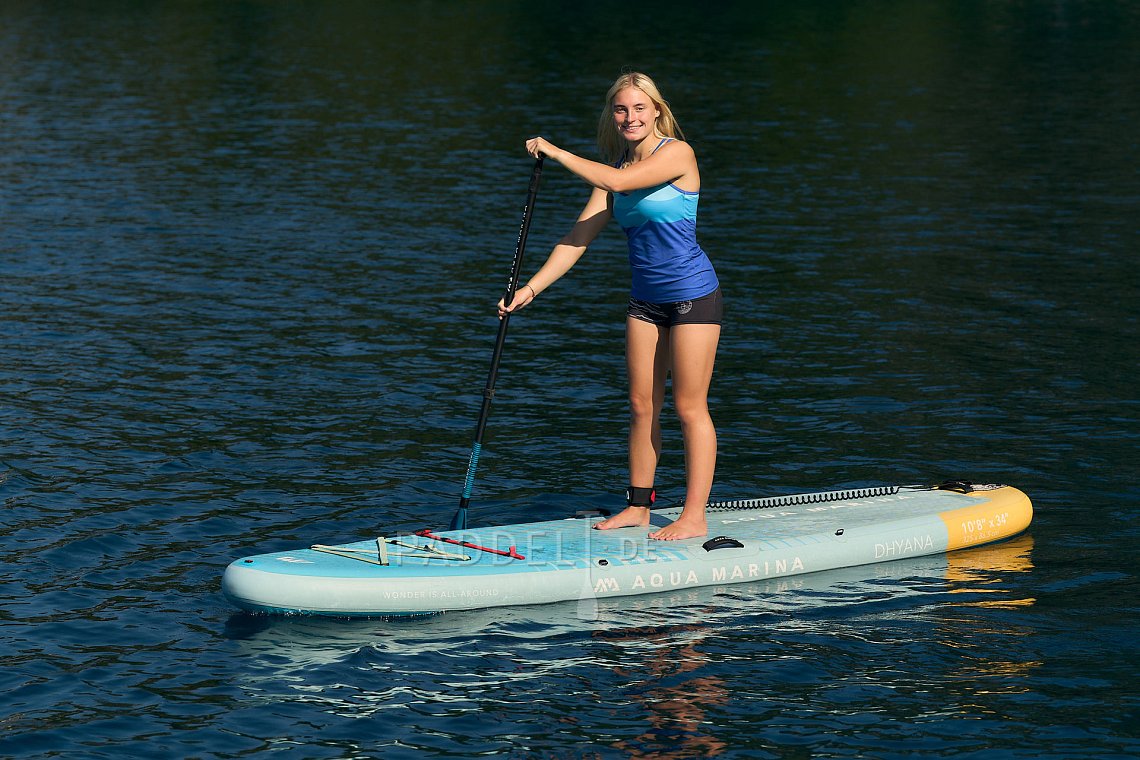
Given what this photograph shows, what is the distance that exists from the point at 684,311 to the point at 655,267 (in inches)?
14.0

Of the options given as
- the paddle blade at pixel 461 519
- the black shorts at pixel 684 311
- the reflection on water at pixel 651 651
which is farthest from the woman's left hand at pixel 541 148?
the reflection on water at pixel 651 651

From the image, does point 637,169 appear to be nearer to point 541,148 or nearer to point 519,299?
point 541,148

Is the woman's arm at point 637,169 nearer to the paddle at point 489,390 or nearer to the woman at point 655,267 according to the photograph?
the woman at point 655,267

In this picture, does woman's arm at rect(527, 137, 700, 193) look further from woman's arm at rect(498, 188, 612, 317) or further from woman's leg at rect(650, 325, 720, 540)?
woman's leg at rect(650, 325, 720, 540)

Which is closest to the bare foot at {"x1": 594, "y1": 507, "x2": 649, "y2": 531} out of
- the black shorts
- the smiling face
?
the black shorts

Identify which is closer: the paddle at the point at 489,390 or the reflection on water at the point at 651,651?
the reflection on water at the point at 651,651

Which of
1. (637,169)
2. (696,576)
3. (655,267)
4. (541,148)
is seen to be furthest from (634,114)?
(696,576)

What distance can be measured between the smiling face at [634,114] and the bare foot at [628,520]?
2775 millimetres

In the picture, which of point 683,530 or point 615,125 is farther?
point 683,530

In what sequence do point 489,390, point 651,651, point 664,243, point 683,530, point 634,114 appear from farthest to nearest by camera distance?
point 489,390, point 683,530, point 664,243, point 634,114, point 651,651

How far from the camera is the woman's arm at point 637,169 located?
30.8 ft

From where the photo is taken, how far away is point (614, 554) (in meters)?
10.4

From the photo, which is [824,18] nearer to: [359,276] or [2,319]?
[359,276]

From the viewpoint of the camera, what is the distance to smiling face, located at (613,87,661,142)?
969 cm
